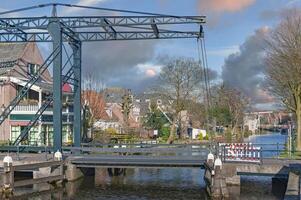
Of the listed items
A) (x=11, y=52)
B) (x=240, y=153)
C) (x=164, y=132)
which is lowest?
(x=164, y=132)

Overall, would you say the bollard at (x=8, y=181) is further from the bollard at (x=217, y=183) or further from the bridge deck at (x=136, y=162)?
the bollard at (x=217, y=183)

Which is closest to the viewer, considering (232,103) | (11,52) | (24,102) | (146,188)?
(146,188)

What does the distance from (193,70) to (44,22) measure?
29337 mm

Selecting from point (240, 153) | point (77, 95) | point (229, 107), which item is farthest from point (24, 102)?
point (229, 107)

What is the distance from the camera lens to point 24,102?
43.2 m

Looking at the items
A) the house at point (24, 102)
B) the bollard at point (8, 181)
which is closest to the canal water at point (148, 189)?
the bollard at point (8, 181)

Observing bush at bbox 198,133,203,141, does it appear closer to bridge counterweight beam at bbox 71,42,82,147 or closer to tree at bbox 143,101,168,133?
tree at bbox 143,101,168,133

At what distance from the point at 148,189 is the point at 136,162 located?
75.6 inches

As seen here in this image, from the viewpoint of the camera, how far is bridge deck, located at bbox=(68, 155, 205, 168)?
2406cm

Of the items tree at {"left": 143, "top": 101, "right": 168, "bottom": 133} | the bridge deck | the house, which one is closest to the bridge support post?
the bridge deck

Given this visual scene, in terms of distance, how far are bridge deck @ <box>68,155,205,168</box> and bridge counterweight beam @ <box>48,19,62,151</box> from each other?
7.11 ft

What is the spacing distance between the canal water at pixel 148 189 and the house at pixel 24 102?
15811 millimetres

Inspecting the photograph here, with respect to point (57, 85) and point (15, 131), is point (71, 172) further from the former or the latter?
point (15, 131)

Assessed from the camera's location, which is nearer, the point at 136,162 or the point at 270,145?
the point at 136,162
